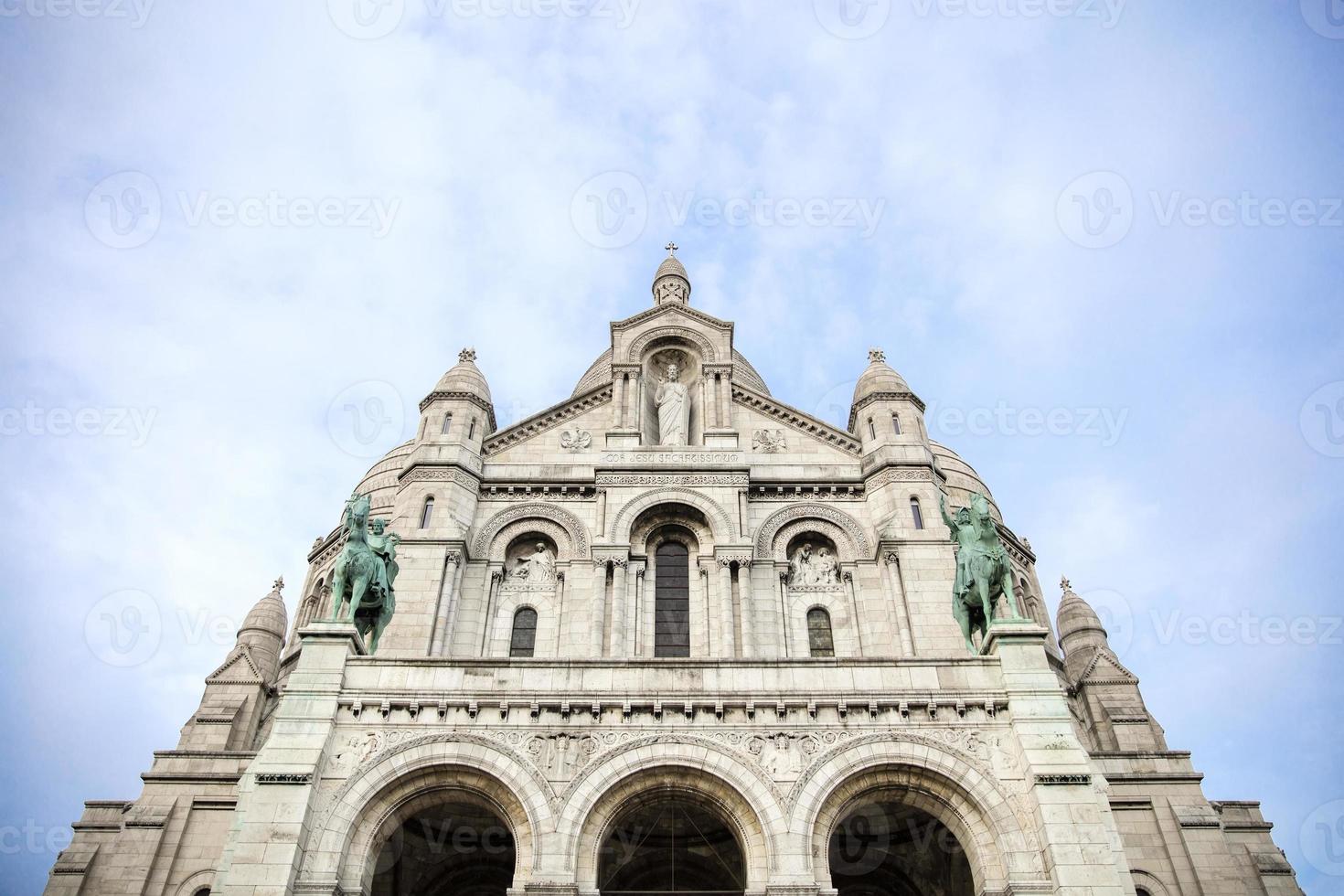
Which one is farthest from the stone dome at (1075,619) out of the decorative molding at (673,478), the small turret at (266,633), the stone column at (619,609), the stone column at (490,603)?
the small turret at (266,633)

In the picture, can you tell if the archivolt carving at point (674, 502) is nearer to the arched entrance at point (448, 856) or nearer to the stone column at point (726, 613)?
the stone column at point (726, 613)

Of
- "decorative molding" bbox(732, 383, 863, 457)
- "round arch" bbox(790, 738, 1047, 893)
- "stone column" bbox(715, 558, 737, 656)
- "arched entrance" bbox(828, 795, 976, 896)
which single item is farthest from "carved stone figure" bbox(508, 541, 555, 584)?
"round arch" bbox(790, 738, 1047, 893)

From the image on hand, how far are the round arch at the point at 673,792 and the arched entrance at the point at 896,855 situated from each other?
7.83 ft

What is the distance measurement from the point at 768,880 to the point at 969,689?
5.15 m

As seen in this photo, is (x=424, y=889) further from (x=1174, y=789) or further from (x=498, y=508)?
(x=1174, y=789)

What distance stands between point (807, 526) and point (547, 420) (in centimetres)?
853

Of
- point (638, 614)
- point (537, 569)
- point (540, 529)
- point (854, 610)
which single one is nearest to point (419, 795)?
point (638, 614)

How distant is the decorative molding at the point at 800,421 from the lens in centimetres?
3000

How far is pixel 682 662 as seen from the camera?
19156 millimetres

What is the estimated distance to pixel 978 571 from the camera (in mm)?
20531

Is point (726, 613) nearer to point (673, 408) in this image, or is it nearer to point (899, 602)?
point (899, 602)

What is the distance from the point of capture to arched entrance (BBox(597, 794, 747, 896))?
19594 millimetres

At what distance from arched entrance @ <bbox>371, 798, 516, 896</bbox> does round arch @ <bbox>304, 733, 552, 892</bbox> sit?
131 cm

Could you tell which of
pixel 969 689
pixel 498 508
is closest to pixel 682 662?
pixel 969 689
